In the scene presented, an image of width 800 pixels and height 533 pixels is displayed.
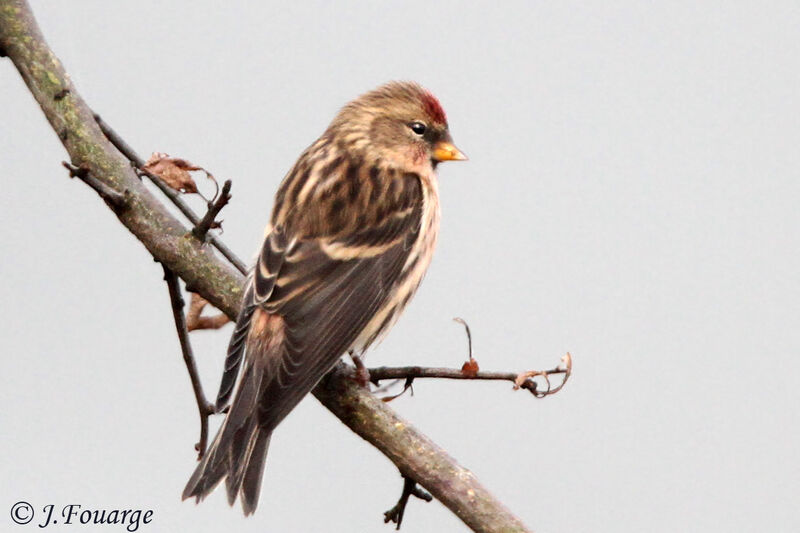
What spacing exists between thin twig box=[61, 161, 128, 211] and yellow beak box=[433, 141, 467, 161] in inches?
51.7

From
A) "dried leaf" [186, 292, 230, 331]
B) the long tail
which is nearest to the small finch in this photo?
the long tail

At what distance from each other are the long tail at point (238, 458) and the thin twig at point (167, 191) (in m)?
0.43

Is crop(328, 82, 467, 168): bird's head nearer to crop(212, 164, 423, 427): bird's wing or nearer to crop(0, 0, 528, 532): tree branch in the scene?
crop(212, 164, 423, 427): bird's wing

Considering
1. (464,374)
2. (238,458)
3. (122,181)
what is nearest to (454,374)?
(464,374)

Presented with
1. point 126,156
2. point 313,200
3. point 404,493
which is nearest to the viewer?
point 404,493

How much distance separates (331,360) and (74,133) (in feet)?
3.27

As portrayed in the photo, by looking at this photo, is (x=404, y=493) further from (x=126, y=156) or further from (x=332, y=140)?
(x=332, y=140)

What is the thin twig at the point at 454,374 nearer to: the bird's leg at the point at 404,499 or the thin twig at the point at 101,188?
the bird's leg at the point at 404,499

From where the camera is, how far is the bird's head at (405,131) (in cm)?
382

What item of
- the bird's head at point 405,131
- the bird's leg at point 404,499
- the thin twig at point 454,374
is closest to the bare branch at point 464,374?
the thin twig at point 454,374

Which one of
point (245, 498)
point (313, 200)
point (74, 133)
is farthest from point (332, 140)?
point (245, 498)

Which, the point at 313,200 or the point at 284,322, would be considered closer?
the point at 284,322

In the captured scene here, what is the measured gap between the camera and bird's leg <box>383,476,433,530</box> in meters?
2.58

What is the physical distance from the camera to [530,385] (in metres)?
2.65
